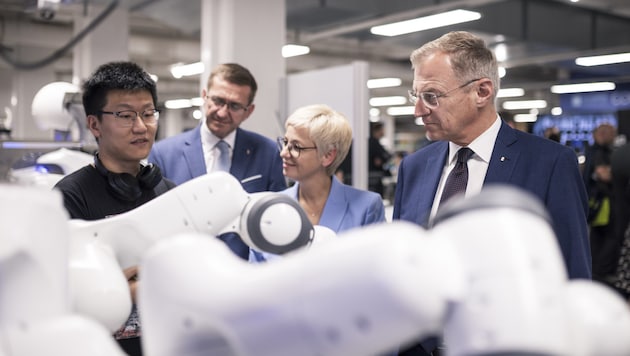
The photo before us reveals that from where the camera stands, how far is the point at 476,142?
1.69 metres

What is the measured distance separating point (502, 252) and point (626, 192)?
4.43 meters

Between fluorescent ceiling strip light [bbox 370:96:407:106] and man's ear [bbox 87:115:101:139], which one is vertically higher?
fluorescent ceiling strip light [bbox 370:96:407:106]

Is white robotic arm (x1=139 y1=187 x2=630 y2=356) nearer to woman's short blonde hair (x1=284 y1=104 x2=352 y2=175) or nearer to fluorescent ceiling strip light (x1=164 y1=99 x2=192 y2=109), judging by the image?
woman's short blonde hair (x1=284 y1=104 x2=352 y2=175)

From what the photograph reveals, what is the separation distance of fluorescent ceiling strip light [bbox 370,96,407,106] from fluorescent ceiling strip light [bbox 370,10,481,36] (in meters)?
9.18

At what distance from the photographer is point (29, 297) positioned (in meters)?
0.60

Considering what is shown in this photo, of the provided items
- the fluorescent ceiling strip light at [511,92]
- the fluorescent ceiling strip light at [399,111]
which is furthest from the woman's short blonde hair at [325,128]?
the fluorescent ceiling strip light at [399,111]

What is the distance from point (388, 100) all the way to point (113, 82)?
16.1 meters

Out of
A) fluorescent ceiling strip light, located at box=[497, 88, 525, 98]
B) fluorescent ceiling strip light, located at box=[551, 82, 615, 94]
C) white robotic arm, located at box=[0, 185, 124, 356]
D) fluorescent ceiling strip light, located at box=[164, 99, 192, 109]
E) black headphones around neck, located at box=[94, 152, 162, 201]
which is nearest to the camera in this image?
white robotic arm, located at box=[0, 185, 124, 356]

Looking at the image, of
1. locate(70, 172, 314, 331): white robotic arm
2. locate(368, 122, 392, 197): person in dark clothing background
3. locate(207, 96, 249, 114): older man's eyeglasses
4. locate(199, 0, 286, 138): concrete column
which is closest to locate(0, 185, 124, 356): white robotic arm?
locate(70, 172, 314, 331): white robotic arm

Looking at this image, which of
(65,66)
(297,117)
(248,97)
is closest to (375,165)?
(248,97)

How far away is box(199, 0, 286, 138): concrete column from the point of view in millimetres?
4090

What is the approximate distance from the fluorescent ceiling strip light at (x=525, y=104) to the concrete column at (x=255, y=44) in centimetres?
1301

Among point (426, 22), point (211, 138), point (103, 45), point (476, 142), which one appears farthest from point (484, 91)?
point (103, 45)

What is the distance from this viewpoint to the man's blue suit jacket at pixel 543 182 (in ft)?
4.99
